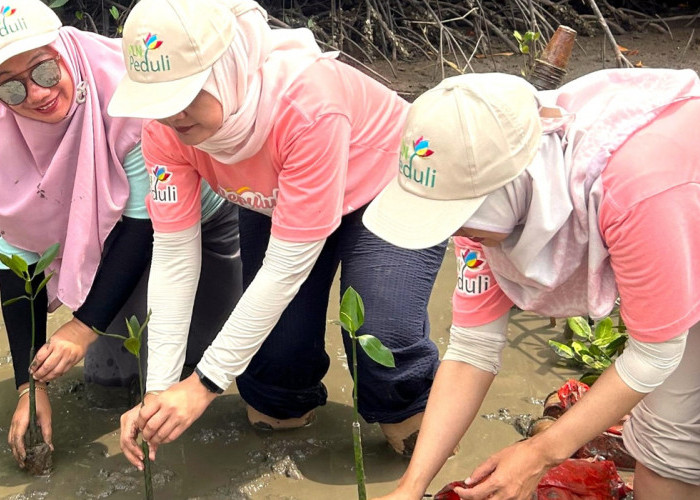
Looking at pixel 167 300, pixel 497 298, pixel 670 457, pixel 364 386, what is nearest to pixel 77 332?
pixel 167 300

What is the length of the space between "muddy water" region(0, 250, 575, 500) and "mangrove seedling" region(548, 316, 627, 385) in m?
0.07

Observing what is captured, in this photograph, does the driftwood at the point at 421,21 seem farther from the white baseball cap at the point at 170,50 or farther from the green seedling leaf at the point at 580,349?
the white baseball cap at the point at 170,50

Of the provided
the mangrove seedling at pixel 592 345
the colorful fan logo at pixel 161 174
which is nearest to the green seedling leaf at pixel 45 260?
the colorful fan logo at pixel 161 174

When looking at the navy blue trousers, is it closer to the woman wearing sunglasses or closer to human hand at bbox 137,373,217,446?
the woman wearing sunglasses

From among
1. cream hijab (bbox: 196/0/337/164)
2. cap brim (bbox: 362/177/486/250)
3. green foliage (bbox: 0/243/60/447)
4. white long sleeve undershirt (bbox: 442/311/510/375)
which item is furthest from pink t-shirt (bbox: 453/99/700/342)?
green foliage (bbox: 0/243/60/447)

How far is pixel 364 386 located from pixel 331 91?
746 millimetres

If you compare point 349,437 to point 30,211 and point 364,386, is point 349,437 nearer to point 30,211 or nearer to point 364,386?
point 364,386

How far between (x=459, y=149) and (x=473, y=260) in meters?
0.44

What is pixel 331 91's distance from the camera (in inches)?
87.4

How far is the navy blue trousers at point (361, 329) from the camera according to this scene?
2.38 meters

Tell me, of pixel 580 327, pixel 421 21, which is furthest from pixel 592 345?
pixel 421 21

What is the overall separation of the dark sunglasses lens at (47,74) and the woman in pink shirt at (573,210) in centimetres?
106

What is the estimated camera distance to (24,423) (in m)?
2.51

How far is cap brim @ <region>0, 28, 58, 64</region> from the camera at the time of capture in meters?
2.23
